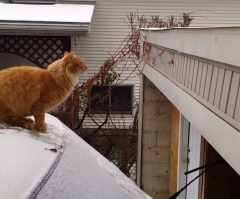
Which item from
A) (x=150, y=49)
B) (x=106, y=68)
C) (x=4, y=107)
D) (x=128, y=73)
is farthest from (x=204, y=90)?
(x=128, y=73)

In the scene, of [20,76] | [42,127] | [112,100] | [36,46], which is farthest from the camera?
[112,100]

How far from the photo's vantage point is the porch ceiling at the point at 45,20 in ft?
32.7

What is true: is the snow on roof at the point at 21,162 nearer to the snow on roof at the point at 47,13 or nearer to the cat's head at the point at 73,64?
the cat's head at the point at 73,64

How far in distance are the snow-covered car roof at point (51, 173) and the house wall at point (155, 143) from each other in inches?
175

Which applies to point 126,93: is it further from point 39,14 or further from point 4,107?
point 4,107

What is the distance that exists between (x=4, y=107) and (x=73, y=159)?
1.15 metres

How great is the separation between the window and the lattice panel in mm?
2077

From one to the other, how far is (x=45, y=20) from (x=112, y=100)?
12.3 feet

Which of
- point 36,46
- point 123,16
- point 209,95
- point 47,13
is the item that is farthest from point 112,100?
point 209,95

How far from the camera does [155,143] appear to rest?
681 cm

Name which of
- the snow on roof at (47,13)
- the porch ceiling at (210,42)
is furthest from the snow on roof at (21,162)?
the snow on roof at (47,13)

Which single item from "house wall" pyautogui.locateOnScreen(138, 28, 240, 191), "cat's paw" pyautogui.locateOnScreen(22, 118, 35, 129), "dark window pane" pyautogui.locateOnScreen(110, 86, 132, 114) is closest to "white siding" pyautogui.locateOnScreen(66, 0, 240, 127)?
"dark window pane" pyautogui.locateOnScreen(110, 86, 132, 114)

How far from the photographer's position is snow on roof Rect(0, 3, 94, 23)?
405 inches

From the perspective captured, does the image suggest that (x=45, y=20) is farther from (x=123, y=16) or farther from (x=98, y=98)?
(x=123, y=16)
